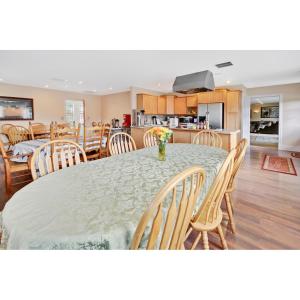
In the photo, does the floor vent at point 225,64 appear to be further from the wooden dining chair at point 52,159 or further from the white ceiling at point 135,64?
the wooden dining chair at point 52,159

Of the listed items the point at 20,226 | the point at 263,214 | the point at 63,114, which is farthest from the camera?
the point at 63,114

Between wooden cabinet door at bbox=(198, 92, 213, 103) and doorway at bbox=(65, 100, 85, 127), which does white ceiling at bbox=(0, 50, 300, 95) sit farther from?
doorway at bbox=(65, 100, 85, 127)

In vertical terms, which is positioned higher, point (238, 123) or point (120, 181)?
point (238, 123)

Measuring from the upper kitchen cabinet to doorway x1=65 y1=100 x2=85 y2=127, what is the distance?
2.55 m

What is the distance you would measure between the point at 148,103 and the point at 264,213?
5493mm

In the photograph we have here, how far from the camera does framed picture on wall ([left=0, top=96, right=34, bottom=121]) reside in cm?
582

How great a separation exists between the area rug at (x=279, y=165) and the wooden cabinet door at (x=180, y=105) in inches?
134

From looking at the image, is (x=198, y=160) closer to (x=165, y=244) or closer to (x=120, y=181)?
(x=120, y=181)

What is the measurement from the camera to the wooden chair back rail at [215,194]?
3.82ft

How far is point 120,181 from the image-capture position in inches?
52.3

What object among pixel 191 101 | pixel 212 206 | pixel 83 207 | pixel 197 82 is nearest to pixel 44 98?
pixel 191 101

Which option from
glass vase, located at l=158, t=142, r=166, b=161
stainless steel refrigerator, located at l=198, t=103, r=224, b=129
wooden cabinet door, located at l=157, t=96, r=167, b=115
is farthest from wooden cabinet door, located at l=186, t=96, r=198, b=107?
glass vase, located at l=158, t=142, r=166, b=161
